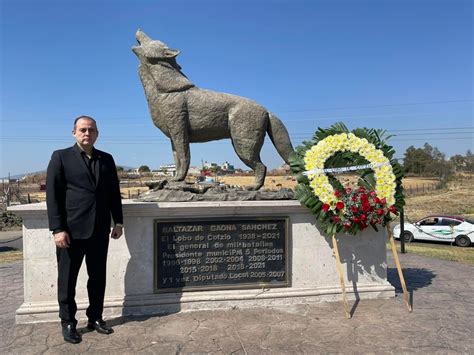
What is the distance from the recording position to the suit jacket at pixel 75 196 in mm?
3631

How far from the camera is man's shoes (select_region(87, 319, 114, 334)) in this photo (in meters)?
3.88

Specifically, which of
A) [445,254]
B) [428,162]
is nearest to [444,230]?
[445,254]

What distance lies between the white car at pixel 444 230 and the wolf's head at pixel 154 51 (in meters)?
13.1

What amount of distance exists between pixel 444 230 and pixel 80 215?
1578cm

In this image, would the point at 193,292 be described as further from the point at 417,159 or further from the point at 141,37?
the point at 417,159

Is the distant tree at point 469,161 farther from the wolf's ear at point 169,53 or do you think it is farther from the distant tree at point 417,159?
the wolf's ear at point 169,53

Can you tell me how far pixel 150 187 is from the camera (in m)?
5.33

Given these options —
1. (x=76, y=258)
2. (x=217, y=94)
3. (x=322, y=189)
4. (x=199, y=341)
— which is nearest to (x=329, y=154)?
(x=322, y=189)

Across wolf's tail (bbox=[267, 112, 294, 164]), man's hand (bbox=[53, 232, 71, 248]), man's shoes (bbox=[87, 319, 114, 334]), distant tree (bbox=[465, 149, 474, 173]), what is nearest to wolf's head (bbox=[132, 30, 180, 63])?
wolf's tail (bbox=[267, 112, 294, 164])

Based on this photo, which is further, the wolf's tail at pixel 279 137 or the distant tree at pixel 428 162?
the distant tree at pixel 428 162

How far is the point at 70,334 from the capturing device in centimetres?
369

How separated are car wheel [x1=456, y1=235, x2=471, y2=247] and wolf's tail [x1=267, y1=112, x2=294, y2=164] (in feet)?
42.6

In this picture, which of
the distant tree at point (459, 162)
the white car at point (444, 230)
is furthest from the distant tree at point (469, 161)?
the white car at point (444, 230)

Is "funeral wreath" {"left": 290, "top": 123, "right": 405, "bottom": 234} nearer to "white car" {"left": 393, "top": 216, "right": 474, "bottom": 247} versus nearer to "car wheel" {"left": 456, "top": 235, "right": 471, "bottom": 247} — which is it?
"white car" {"left": 393, "top": 216, "right": 474, "bottom": 247}
